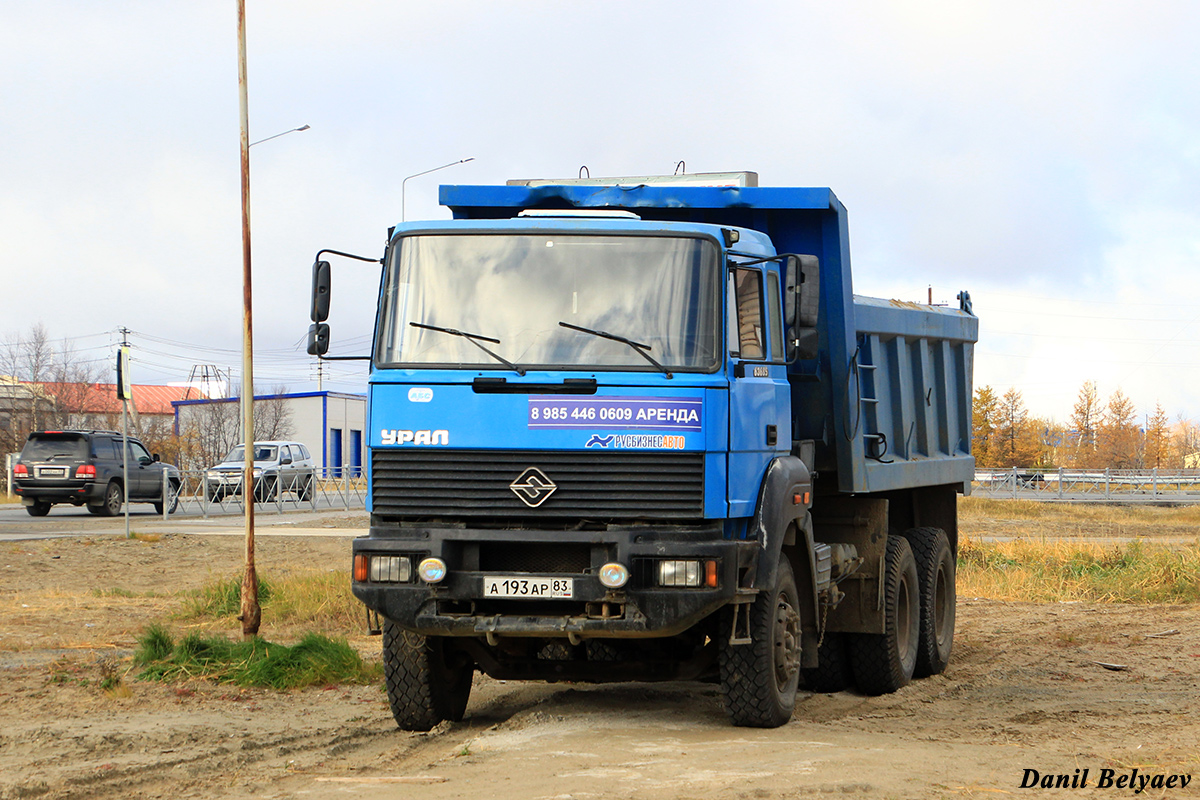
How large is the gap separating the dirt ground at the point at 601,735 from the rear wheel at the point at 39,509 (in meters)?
18.7

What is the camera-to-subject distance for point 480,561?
7.07 metres

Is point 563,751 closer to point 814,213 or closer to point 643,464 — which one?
point 643,464

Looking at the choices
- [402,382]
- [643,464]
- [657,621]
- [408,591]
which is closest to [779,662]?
[657,621]

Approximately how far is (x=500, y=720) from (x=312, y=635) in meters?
2.61

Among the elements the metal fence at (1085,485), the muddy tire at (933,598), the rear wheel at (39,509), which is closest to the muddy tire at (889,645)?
the muddy tire at (933,598)

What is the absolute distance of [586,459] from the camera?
6.89m

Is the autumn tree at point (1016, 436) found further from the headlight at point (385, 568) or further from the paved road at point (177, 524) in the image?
the headlight at point (385, 568)

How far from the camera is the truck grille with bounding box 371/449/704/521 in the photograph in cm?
688

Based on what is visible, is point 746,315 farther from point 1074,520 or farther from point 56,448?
point 1074,520

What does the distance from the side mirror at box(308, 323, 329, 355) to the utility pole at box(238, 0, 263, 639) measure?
3536mm

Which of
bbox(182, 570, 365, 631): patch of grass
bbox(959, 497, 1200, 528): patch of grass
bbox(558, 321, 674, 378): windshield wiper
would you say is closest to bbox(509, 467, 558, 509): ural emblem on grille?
bbox(558, 321, 674, 378): windshield wiper

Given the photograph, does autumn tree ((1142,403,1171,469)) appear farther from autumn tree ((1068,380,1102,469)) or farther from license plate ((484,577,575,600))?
license plate ((484,577,575,600))

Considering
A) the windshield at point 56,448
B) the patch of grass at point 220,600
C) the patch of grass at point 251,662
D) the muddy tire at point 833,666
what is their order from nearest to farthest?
1. the patch of grass at point 251,662
2. the muddy tire at point 833,666
3. the patch of grass at point 220,600
4. the windshield at point 56,448

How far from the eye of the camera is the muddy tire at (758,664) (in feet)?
24.5
